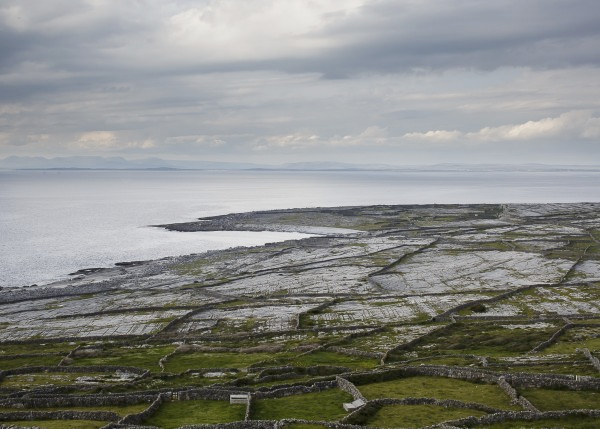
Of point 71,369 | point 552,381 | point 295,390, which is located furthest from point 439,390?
point 71,369

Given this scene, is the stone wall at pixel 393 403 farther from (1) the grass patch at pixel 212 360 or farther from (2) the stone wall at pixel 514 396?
(1) the grass patch at pixel 212 360

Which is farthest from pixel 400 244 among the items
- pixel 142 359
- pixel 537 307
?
pixel 142 359

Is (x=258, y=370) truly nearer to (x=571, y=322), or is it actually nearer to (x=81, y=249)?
(x=571, y=322)

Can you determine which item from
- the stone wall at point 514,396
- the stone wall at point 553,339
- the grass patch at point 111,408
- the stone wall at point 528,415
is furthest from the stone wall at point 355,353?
the grass patch at point 111,408

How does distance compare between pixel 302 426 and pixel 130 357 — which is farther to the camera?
pixel 130 357

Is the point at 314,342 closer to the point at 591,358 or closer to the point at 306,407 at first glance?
the point at 306,407
